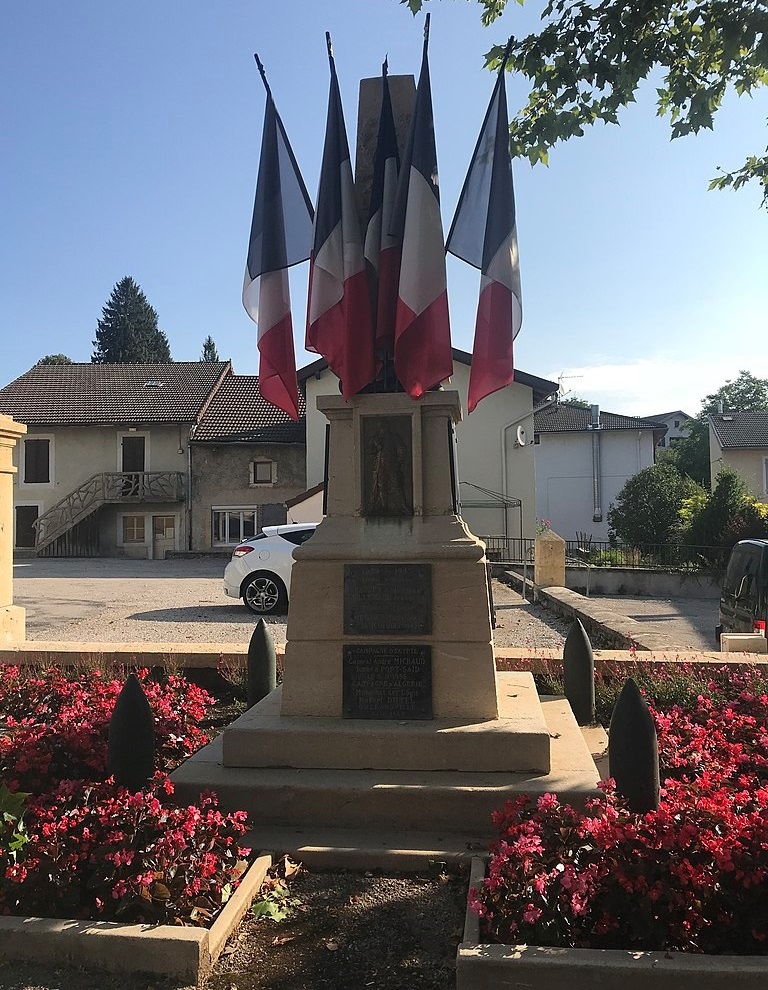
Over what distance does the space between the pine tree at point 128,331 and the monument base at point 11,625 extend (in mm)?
75214

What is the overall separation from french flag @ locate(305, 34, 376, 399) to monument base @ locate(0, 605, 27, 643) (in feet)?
15.1

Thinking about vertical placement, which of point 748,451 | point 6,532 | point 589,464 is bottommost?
point 6,532

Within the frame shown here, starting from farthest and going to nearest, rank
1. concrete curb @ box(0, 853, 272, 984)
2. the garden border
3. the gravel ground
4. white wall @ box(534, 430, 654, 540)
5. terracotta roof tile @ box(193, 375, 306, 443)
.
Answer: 1. white wall @ box(534, 430, 654, 540)
2. terracotta roof tile @ box(193, 375, 306, 443)
3. the gravel ground
4. concrete curb @ box(0, 853, 272, 984)
5. the garden border

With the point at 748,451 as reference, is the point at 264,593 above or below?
below

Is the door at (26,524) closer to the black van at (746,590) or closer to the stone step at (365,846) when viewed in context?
the black van at (746,590)

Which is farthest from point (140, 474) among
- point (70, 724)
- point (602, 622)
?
point (70, 724)

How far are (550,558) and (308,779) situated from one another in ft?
45.2

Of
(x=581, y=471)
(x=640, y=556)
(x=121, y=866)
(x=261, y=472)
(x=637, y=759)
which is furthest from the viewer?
(x=581, y=471)

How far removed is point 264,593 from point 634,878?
11.6 m

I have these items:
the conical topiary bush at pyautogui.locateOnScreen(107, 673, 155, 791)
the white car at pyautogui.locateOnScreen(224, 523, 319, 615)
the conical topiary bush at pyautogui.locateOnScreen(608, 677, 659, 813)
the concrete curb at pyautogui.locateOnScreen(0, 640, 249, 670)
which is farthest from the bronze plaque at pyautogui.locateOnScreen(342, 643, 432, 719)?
the white car at pyautogui.locateOnScreen(224, 523, 319, 615)

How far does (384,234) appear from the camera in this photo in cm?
540

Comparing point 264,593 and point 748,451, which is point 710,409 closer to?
point 748,451

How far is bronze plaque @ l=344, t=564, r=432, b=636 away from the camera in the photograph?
16.1 ft

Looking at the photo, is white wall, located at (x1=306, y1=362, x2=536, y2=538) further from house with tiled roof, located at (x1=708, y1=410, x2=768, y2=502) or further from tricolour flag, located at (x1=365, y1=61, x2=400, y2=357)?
tricolour flag, located at (x1=365, y1=61, x2=400, y2=357)
